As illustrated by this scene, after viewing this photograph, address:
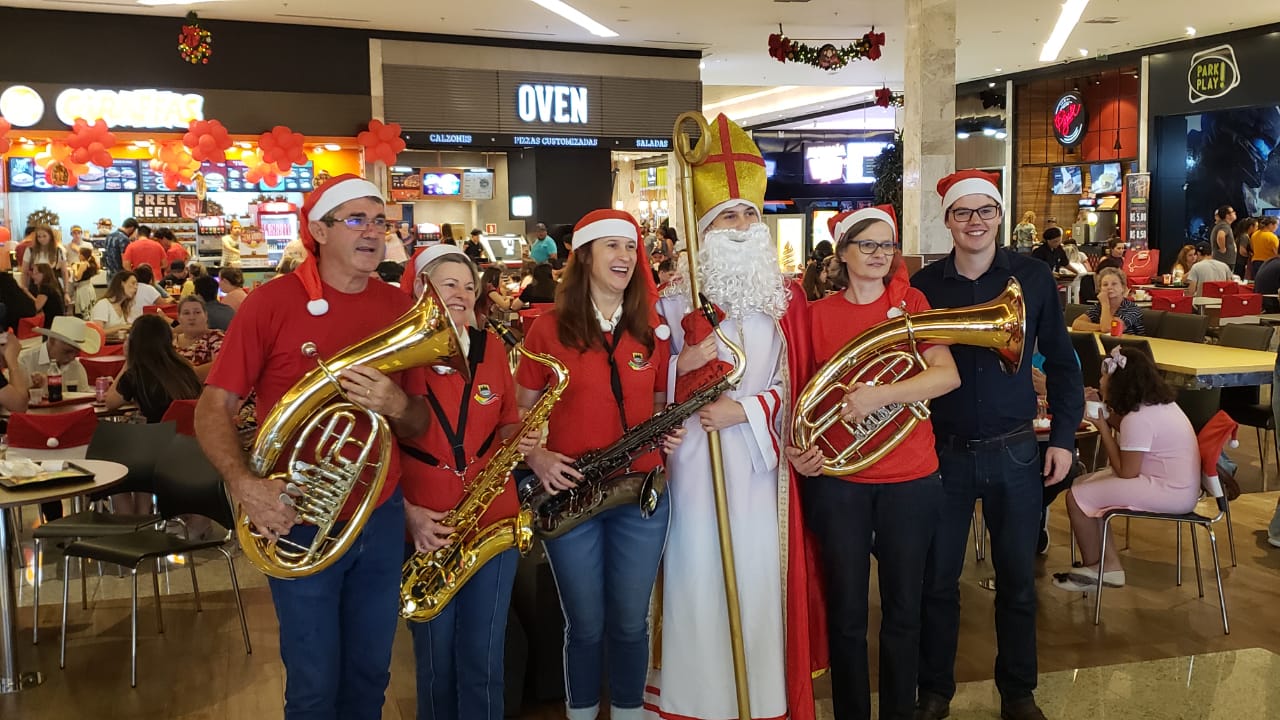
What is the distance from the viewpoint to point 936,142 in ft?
33.8

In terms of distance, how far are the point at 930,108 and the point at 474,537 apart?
8.53 metres

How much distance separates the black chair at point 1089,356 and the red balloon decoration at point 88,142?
10.5 m

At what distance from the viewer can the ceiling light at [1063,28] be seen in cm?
1327

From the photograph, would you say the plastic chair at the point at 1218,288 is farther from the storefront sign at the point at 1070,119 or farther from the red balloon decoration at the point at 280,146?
the red balloon decoration at the point at 280,146

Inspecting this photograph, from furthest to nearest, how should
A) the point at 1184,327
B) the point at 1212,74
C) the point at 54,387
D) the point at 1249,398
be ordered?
1. the point at 1212,74
2. the point at 1184,327
3. the point at 1249,398
4. the point at 54,387

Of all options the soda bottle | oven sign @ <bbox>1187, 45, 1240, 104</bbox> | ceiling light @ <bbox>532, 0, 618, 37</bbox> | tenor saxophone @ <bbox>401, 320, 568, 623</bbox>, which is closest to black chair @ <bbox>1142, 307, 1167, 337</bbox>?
tenor saxophone @ <bbox>401, 320, 568, 623</bbox>

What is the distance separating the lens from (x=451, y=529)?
2949mm

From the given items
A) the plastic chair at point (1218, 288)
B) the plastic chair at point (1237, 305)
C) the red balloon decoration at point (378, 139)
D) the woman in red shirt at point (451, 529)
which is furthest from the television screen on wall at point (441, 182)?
the woman in red shirt at point (451, 529)

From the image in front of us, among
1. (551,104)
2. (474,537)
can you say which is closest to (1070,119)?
(551,104)

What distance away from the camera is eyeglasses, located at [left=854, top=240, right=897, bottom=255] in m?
3.19

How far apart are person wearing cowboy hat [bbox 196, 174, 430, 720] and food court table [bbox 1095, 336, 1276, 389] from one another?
5082 millimetres

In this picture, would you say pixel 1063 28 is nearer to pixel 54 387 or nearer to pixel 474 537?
pixel 54 387

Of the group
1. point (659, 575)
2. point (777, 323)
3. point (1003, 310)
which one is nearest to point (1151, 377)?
point (1003, 310)

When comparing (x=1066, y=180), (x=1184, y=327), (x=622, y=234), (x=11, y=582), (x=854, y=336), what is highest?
(x=1066, y=180)
